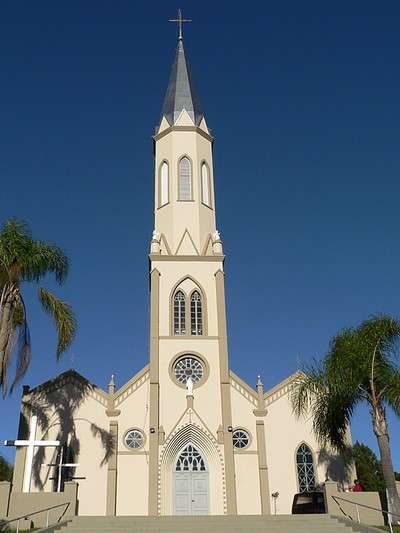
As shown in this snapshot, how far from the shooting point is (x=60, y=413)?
30000mm

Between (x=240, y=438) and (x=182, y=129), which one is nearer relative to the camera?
(x=240, y=438)

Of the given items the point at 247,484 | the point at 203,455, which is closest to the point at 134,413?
the point at 203,455

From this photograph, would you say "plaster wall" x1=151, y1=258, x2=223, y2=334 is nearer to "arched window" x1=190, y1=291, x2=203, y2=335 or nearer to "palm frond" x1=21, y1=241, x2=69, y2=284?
"arched window" x1=190, y1=291, x2=203, y2=335

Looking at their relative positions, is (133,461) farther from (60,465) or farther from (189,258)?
(189,258)

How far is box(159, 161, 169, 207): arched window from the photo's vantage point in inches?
1450

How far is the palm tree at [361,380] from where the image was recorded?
65.5ft

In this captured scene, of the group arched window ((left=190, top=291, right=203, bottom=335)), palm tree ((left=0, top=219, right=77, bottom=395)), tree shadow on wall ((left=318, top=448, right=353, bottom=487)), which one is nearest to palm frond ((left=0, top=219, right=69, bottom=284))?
palm tree ((left=0, top=219, right=77, bottom=395))

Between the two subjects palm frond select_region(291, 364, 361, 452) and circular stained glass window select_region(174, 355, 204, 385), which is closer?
palm frond select_region(291, 364, 361, 452)

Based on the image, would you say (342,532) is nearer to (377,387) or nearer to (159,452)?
(377,387)

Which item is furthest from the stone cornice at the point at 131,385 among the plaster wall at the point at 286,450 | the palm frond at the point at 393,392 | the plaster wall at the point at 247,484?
the palm frond at the point at 393,392

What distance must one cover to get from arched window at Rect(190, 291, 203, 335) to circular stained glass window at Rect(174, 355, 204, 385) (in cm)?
162

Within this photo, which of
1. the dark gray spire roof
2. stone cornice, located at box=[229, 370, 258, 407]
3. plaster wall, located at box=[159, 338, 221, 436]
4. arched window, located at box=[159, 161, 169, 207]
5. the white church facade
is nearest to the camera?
the white church facade

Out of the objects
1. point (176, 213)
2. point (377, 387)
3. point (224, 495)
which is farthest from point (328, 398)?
point (176, 213)

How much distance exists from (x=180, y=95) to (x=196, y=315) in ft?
54.3
